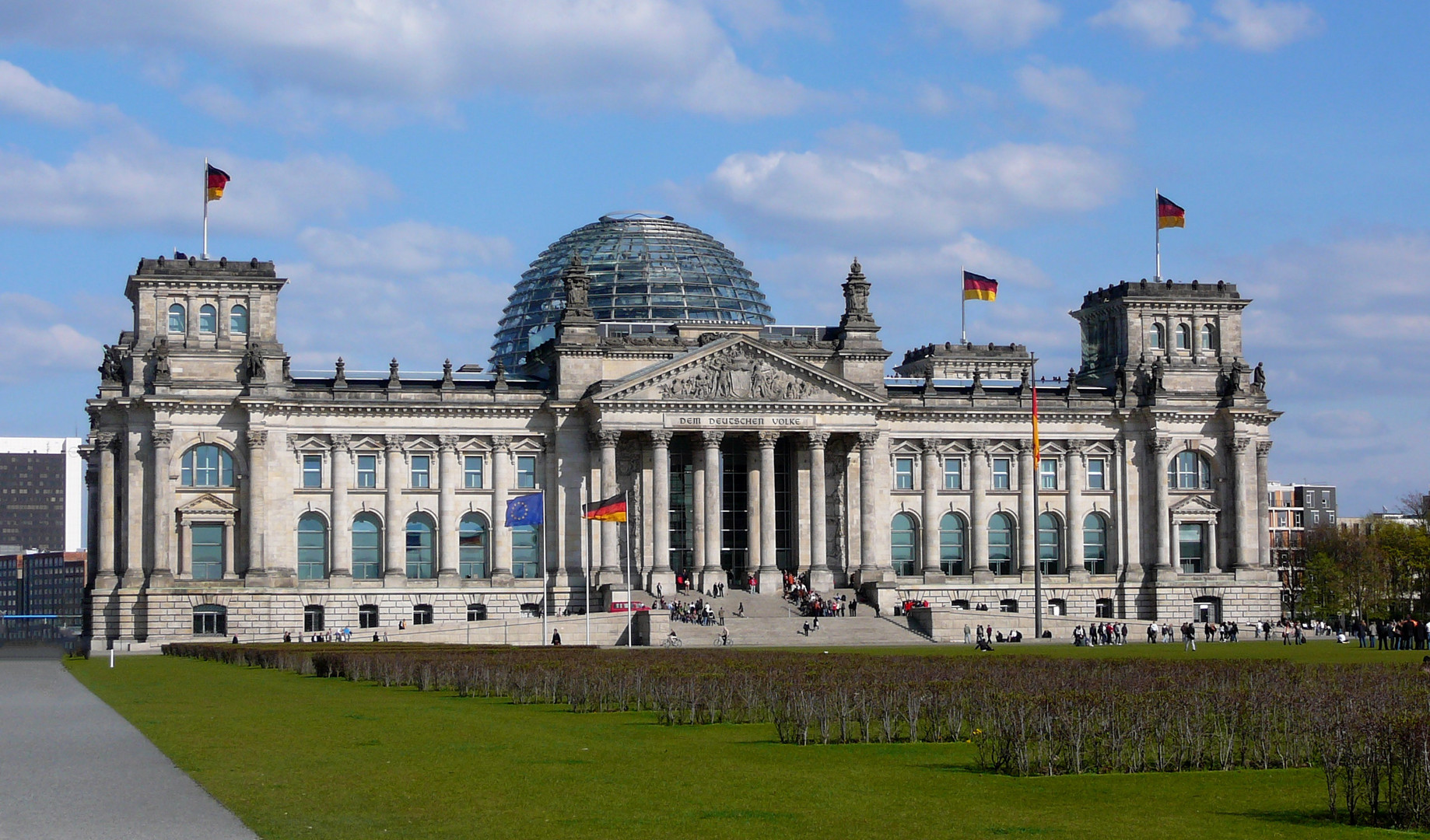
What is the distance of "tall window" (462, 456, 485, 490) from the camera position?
120m

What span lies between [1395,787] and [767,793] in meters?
10.1

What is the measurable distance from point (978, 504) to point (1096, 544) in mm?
9424

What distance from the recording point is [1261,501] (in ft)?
426

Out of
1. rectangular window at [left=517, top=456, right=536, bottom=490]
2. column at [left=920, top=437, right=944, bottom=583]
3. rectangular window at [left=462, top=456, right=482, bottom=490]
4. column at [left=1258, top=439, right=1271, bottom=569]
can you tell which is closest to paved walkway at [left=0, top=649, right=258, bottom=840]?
rectangular window at [left=462, top=456, right=482, bottom=490]

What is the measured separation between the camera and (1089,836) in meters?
27.0

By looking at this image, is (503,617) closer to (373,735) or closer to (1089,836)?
(373,735)

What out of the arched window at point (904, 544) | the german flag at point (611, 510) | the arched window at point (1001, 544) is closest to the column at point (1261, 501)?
the arched window at point (1001, 544)

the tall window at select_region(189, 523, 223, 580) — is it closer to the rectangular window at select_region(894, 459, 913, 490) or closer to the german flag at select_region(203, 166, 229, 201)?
the german flag at select_region(203, 166, 229, 201)

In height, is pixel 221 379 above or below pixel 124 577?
above

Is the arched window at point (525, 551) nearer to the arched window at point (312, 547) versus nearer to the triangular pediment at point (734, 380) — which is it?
the triangular pediment at point (734, 380)

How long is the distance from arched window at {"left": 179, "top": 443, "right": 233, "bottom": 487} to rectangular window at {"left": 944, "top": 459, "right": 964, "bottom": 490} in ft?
155

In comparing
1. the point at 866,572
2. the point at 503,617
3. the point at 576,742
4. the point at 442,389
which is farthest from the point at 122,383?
the point at 576,742

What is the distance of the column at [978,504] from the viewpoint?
414 ft

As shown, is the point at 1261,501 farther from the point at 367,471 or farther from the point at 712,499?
the point at 367,471
